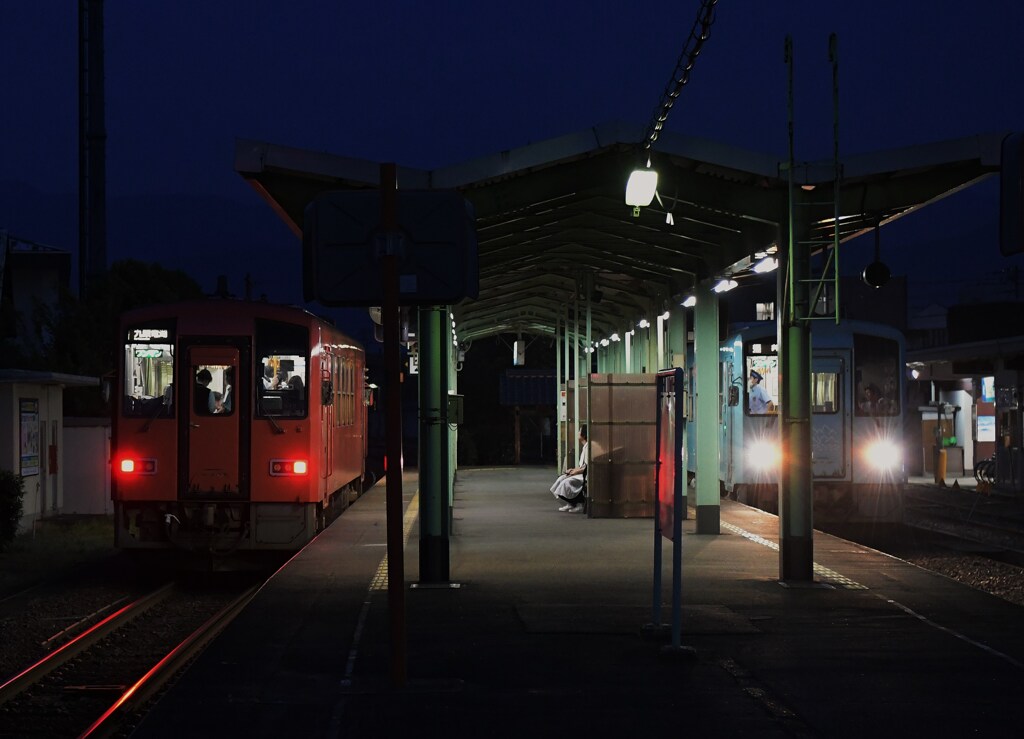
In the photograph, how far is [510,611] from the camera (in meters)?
10.2

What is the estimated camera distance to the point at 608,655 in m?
8.45

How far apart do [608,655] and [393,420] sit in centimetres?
230

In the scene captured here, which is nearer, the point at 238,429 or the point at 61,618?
the point at 61,618

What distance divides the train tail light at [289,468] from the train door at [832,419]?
8851 mm

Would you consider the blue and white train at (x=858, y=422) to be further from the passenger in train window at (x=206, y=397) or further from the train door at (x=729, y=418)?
the passenger in train window at (x=206, y=397)

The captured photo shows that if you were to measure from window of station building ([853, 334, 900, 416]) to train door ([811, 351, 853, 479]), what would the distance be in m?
0.24

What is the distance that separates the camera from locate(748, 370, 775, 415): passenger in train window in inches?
819

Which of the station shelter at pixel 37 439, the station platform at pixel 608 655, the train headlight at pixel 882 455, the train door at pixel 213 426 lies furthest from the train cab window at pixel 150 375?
the train headlight at pixel 882 455

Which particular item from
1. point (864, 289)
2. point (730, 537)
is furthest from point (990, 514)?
point (864, 289)

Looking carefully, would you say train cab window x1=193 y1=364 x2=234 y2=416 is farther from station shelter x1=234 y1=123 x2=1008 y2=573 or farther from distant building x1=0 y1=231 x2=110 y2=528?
distant building x1=0 y1=231 x2=110 y2=528

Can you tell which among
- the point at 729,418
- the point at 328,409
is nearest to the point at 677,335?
the point at 729,418

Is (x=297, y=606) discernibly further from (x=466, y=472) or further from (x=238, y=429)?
(x=466, y=472)

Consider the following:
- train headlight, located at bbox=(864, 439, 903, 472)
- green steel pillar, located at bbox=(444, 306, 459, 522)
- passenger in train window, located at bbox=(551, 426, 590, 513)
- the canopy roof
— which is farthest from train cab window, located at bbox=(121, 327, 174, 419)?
train headlight, located at bbox=(864, 439, 903, 472)

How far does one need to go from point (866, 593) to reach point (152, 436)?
24.2 ft
